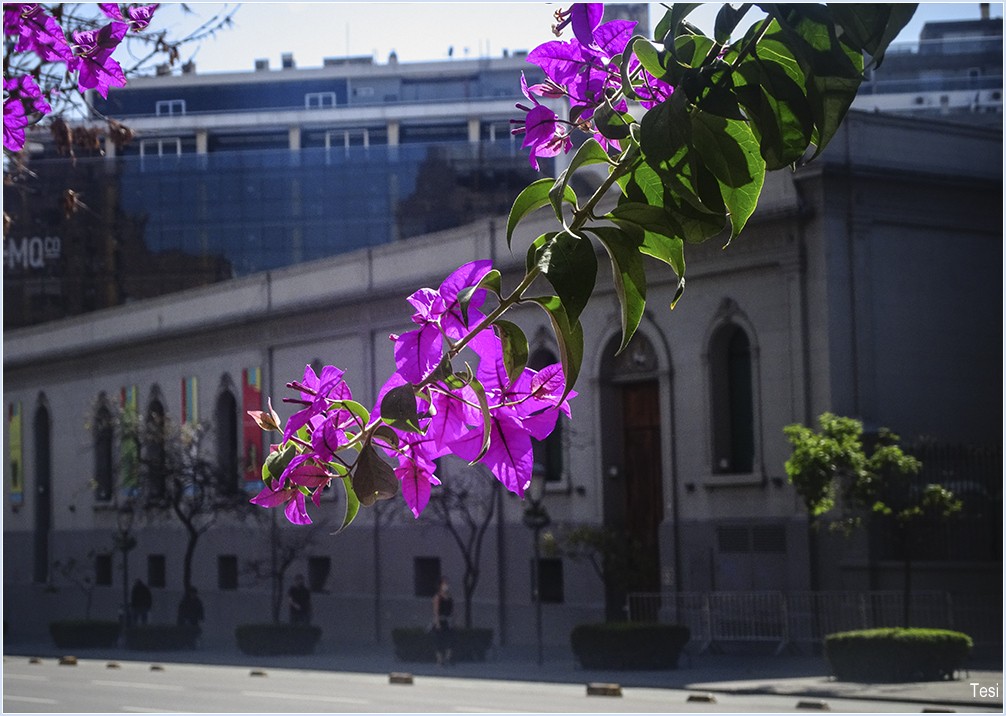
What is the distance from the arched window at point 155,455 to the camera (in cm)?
4075

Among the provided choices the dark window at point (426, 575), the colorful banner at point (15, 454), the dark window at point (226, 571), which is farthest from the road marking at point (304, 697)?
the colorful banner at point (15, 454)

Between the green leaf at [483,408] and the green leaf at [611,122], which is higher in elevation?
the green leaf at [611,122]

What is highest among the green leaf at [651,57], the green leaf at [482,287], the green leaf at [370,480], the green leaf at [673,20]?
the green leaf at [673,20]

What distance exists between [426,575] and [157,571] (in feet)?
35.0

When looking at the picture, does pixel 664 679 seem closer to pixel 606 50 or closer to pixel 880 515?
pixel 880 515

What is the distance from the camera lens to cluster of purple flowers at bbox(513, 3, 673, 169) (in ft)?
4.29

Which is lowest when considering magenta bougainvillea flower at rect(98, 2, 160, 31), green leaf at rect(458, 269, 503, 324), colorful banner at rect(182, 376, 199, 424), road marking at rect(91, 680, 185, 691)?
road marking at rect(91, 680, 185, 691)

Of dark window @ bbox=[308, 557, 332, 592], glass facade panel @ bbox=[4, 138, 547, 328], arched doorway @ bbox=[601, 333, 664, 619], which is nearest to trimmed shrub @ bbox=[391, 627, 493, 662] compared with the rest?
arched doorway @ bbox=[601, 333, 664, 619]

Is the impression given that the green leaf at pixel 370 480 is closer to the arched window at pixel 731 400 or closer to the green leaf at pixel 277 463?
the green leaf at pixel 277 463

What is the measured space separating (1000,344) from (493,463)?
30.4 meters

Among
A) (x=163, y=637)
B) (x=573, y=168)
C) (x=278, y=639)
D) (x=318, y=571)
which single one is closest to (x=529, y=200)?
(x=573, y=168)

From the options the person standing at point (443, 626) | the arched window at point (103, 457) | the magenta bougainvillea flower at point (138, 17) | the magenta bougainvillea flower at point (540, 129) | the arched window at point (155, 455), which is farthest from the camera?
the arched window at point (103, 457)

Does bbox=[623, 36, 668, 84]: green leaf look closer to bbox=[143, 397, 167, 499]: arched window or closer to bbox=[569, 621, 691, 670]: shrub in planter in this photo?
bbox=[569, 621, 691, 670]: shrub in planter

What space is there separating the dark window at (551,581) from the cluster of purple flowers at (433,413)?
104ft
